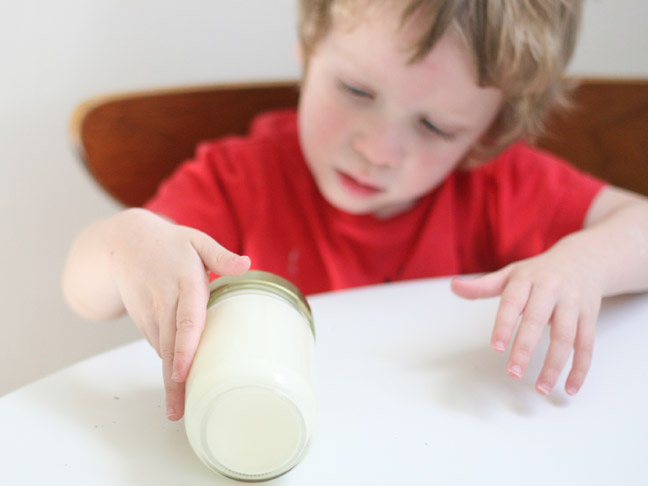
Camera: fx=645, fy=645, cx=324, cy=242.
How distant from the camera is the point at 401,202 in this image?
80 cm

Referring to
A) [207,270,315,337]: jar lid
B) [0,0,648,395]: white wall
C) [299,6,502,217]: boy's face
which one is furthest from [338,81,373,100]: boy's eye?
[0,0,648,395]: white wall

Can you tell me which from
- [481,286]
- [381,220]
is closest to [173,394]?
[481,286]

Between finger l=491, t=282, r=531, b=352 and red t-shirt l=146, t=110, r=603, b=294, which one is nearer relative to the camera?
finger l=491, t=282, r=531, b=352

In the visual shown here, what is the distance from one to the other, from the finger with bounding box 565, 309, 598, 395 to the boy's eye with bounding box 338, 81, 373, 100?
10.9 inches

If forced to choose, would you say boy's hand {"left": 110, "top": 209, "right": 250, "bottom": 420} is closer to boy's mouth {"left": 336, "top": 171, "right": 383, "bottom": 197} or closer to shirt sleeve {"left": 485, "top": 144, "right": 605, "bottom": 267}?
boy's mouth {"left": 336, "top": 171, "right": 383, "bottom": 197}

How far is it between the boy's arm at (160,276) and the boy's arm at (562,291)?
7.7 inches

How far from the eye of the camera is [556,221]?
0.76 meters

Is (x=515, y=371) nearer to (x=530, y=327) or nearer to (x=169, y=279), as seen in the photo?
(x=530, y=327)

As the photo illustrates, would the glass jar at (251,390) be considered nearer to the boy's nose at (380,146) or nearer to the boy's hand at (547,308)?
the boy's hand at (547,308)

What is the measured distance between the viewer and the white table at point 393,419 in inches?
14.2

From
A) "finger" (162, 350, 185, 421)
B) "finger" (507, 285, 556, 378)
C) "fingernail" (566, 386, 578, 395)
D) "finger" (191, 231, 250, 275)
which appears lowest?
"fingernail" (566, 386, 578, 395)

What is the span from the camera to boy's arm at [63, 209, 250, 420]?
0.35m

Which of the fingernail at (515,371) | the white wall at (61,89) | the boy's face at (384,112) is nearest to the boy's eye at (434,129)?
the boy's face at (384,112)

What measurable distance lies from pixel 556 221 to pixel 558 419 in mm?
393
